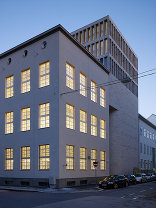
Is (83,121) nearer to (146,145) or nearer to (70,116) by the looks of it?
(70,116)

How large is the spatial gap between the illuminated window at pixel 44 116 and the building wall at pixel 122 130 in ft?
47.0

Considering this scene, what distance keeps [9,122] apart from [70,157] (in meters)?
8.57

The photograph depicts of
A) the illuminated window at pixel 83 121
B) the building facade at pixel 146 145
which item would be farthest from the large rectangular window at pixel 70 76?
the building facade at pixel 146 145

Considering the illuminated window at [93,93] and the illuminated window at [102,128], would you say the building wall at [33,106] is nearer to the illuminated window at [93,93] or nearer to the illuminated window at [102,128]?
the illuminated window at [93,93]

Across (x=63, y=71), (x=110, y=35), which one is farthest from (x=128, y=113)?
(x=63, y=71)

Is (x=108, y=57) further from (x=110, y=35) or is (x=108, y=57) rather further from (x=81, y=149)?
(x=81, y=149)

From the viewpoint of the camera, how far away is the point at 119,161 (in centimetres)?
4384

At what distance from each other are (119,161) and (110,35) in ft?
66.9

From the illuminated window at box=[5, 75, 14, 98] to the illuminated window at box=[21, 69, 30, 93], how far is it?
1.91 meters

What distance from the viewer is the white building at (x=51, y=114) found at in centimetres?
2686

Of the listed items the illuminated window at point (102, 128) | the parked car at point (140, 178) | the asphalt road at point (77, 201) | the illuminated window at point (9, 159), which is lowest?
the parked car at point (140, 178)

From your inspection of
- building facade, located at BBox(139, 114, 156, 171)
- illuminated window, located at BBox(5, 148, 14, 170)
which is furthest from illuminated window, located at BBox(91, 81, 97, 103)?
building facade, located at BBox(139, 114, 156, 171)

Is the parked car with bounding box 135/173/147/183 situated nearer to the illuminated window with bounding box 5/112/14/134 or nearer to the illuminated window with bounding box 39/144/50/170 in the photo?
the illuminated window with bounding box 39/144/50/170

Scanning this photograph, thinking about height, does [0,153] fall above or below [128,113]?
below
